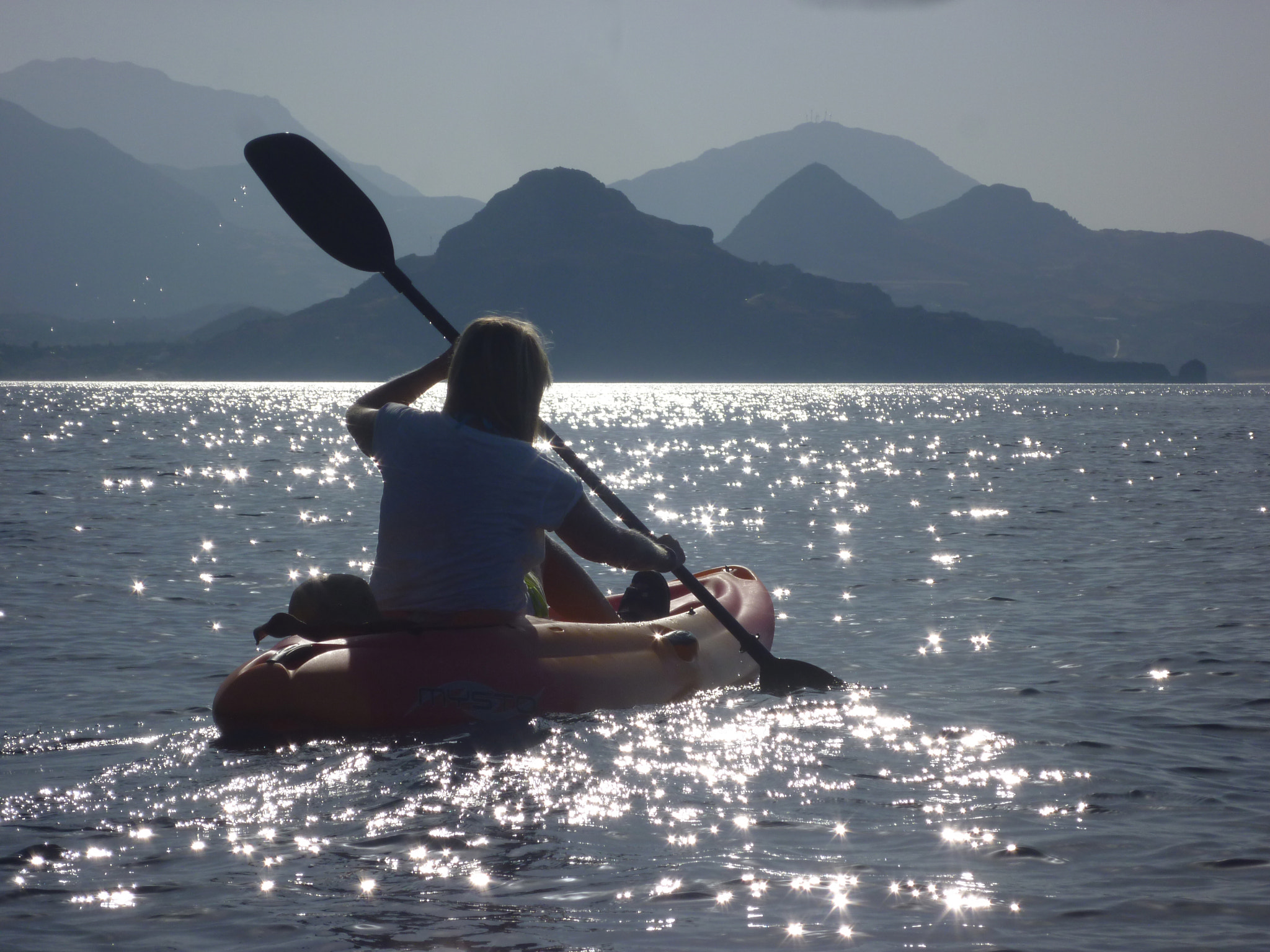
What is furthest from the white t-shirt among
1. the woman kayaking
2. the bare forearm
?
the bare forearm

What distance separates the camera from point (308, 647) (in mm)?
5648

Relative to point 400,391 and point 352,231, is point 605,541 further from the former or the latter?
point 352,231

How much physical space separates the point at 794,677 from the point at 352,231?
13.2 ft

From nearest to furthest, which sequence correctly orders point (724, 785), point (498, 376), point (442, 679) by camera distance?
point (498, 376)
point (724, 785)
point (442, 679)

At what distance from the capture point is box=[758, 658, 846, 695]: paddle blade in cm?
749

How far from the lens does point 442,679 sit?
5.74 metres

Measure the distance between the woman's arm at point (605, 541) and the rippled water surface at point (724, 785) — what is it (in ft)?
3.04

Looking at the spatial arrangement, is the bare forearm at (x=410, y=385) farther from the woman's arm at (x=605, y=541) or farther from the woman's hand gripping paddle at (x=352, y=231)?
the woman's hand gripping paddle at (x=352, y=231)

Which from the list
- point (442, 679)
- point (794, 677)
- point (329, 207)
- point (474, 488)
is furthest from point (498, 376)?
point (794, 677)

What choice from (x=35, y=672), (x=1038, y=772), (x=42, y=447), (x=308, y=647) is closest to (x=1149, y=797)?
(x=1038, y=772)

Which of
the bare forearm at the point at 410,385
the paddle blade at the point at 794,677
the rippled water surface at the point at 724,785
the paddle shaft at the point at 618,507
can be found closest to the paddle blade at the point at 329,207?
the paddle shaft at the point at 618,507

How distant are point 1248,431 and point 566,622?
5332 centimetres

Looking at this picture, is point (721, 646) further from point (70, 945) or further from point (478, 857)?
point (70, 945)

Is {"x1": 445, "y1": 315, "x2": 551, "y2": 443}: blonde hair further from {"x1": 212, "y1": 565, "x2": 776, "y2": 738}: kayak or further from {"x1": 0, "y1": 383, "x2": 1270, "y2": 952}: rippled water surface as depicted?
{"x1": 0, "y1": 383, "x2": 1270, "y2": 952}: rippled water surface
